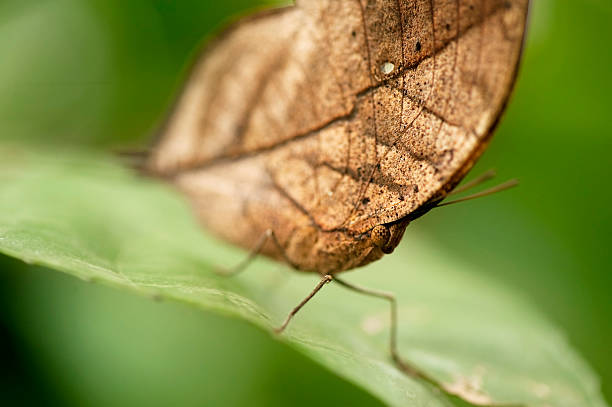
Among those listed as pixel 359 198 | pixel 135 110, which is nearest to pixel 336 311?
pixel 359 198

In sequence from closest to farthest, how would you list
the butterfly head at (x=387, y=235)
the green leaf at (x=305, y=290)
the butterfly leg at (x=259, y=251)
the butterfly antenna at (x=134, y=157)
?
the green leaf at (x=305, y=290)
the butterfly head at (x=387, y=235)
the butterfly leg at (x=259, y=251)
the butterfly antenna at (x=134, y=157)

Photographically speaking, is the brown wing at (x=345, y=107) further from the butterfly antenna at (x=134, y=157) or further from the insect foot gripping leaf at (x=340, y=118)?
the butterfly antenna at (x=134, y=157)

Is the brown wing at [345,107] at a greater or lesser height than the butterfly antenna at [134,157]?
greater

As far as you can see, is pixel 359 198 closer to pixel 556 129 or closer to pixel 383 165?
pixel 383 165

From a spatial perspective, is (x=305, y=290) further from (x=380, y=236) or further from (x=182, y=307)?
(x=380, y=236)

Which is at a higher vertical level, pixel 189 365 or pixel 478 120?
Result: pixel 478 120

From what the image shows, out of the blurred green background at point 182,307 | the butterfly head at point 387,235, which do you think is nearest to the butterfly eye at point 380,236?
the butterfly head at point 387,235
